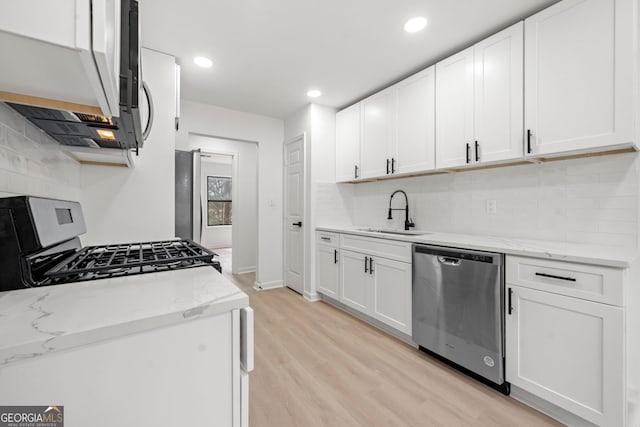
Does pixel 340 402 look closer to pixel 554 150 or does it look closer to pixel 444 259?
pixel 444 259

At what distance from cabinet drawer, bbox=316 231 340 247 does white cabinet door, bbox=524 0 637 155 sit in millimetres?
1945

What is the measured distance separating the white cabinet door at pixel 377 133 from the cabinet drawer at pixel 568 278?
152 centimetres

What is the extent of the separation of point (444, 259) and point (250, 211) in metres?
3.66

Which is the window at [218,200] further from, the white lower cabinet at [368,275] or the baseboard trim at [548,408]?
the baseboard trim at [548,408]

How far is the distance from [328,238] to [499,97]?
2.10 metres

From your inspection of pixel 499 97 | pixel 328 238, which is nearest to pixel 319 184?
pixel 328 238

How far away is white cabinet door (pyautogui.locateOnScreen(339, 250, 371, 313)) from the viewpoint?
8.81 ft

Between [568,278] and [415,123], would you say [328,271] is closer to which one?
[415,123]

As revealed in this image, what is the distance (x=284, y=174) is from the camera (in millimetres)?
4027

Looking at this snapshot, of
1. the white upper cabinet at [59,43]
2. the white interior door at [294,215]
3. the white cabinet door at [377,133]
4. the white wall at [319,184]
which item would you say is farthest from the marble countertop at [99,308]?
the white interior door at [294,215]

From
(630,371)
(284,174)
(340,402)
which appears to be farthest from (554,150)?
(284,174)

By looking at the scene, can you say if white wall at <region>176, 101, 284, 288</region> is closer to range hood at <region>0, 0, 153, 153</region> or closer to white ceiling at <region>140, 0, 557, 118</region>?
white ceiling at <region>140, 0, 557, 118</region>

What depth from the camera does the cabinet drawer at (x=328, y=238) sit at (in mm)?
3115

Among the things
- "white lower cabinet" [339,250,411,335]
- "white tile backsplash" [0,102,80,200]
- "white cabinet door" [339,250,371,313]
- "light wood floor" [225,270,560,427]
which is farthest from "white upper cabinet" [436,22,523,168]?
"white tile backsplash" [0,102,80,200]
